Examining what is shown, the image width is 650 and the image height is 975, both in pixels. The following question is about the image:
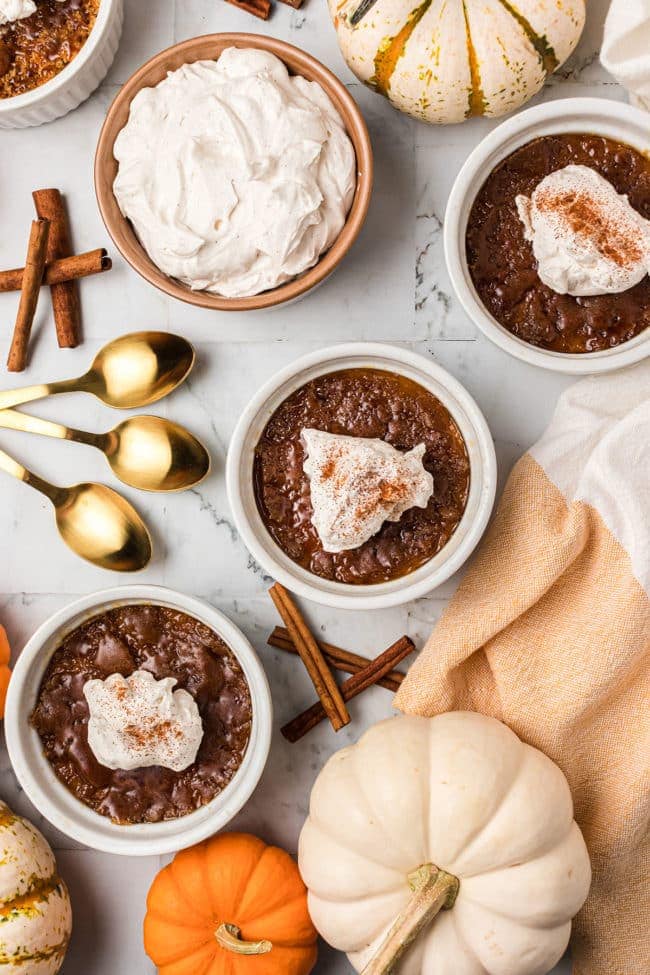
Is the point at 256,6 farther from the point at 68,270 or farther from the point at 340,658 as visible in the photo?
the point at 340,658

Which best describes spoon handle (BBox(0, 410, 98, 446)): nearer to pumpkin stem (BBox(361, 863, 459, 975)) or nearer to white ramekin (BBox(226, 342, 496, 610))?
white ramekin (BBox(226, 342, 496, 610))

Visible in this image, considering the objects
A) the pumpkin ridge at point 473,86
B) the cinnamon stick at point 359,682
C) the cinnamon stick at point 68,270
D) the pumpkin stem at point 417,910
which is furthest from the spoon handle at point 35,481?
the pumpkin ridge at point 473,86

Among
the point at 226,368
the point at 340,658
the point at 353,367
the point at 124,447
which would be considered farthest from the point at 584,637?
the point at 124,447

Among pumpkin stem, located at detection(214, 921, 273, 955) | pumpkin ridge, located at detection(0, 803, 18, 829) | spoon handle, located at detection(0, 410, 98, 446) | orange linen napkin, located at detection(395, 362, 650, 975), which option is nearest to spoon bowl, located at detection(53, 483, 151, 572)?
spoon handle, located at detection(0, 410, 98, 446)

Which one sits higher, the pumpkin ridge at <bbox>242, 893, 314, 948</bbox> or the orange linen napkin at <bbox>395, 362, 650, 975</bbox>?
the orange linen napkin at <bbox>395, 362, 650, 975</bbox>

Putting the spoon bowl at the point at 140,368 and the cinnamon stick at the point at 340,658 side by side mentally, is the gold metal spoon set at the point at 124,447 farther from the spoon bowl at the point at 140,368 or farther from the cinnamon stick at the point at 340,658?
the cinnamon stick at the point at 340,658

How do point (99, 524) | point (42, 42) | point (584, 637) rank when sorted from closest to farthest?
1. point (584, 637)
2. point (42, 42)
3. point (99, 524)
